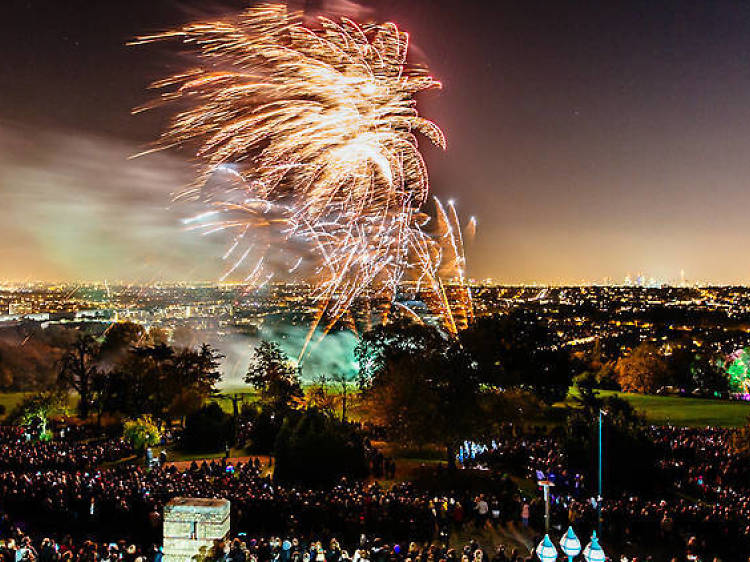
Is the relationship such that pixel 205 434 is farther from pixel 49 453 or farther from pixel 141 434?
pixel 49 453

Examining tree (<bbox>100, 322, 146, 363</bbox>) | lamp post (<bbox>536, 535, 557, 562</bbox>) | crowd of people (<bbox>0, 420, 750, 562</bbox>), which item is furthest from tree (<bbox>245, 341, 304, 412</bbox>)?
lamp post (<bbox>536, 535, 557, 562</bbox>)

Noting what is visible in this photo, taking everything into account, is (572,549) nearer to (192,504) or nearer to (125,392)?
(192,504)

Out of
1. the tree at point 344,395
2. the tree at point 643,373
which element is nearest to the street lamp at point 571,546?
the tree at point 344,395

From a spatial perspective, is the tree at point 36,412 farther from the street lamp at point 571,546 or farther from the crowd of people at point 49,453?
the street lamp at point 571,546

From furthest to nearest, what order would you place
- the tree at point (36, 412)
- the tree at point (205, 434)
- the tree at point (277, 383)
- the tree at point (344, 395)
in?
the tree at point (344, 395) < the tree at point (277, 383) < the tree at point (36, 412) < the tree at point (205, 434)

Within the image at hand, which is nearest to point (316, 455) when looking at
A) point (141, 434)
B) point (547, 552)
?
point (141, 434)

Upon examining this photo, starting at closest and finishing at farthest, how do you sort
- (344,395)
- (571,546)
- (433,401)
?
(571,546) → (433,401) → (344,395)
